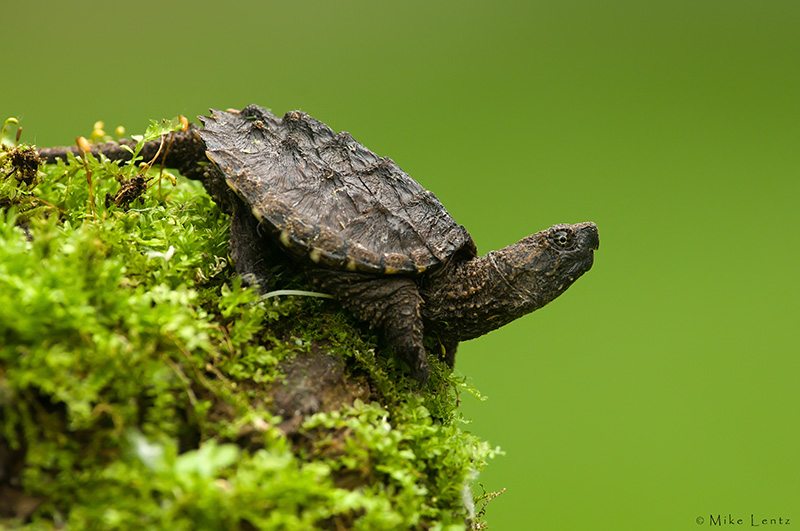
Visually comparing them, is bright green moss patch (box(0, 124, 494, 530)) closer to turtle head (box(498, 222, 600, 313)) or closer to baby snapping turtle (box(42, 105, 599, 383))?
baby snapping turtle (box(42, 105, 599, 383))

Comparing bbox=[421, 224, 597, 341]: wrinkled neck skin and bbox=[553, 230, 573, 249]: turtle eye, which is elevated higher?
bbox=[553, 230, 573, 249]: turtle eye

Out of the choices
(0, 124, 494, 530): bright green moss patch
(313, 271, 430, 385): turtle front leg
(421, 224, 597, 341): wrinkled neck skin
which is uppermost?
(421, 224, 597, 341): wrinkled neck skin

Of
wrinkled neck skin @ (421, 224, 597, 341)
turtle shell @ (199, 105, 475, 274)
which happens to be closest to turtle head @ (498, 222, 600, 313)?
wrinkled neck skin @ (421, 224, 597, 341)

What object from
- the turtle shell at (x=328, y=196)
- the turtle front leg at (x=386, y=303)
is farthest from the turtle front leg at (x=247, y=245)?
the turtle front leg at (x=386, y=303)

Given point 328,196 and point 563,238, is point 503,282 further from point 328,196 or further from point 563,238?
point 328,196

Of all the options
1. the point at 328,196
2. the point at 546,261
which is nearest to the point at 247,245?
the point at 328,196

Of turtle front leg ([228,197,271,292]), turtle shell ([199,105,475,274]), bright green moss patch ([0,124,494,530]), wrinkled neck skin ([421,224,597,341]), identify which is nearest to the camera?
bright green moss patch ([0,124,494,530])
